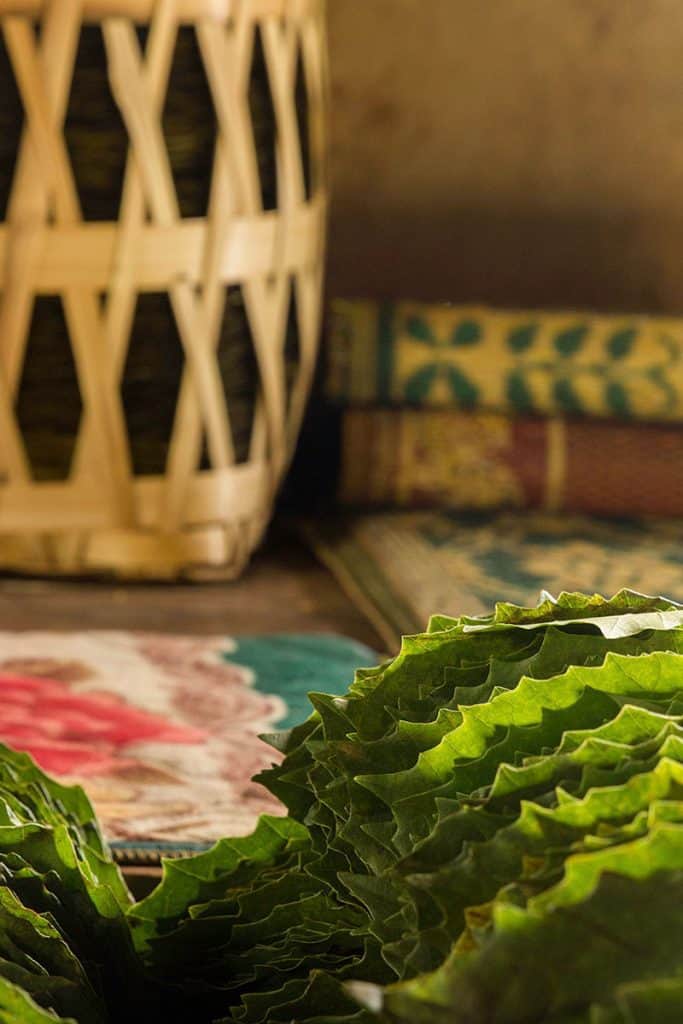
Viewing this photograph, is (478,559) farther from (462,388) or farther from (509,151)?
(509,151)

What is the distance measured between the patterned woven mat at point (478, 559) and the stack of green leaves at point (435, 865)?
46 centimetres

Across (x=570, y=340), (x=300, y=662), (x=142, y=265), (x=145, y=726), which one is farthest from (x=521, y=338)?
(x=145, y=726)

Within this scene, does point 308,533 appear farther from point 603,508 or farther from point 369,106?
point 369,106

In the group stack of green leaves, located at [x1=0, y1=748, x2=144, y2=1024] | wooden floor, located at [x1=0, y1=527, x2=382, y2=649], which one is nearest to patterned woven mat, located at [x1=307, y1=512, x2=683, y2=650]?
wooden floor, located at [x1=0, y1=527, x2=382, y2=649]

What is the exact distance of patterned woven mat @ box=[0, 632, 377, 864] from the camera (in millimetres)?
512

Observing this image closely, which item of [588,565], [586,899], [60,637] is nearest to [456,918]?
[586,899]

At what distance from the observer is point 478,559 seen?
3.00ft

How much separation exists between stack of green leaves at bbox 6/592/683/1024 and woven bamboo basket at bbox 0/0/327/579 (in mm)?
534

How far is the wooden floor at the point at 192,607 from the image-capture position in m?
0.81

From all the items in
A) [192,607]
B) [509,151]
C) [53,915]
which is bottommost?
[192,607]

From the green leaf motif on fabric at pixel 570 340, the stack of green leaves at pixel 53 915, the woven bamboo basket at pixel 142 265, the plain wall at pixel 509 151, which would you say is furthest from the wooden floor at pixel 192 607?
the stack of green leaves at pixel 53 915

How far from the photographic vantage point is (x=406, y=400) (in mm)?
1045

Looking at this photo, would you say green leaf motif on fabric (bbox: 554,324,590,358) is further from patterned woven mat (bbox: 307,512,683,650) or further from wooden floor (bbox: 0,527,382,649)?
wooden floor (bbox: 0,527,382,649)

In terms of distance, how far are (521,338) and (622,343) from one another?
7 centimetres
